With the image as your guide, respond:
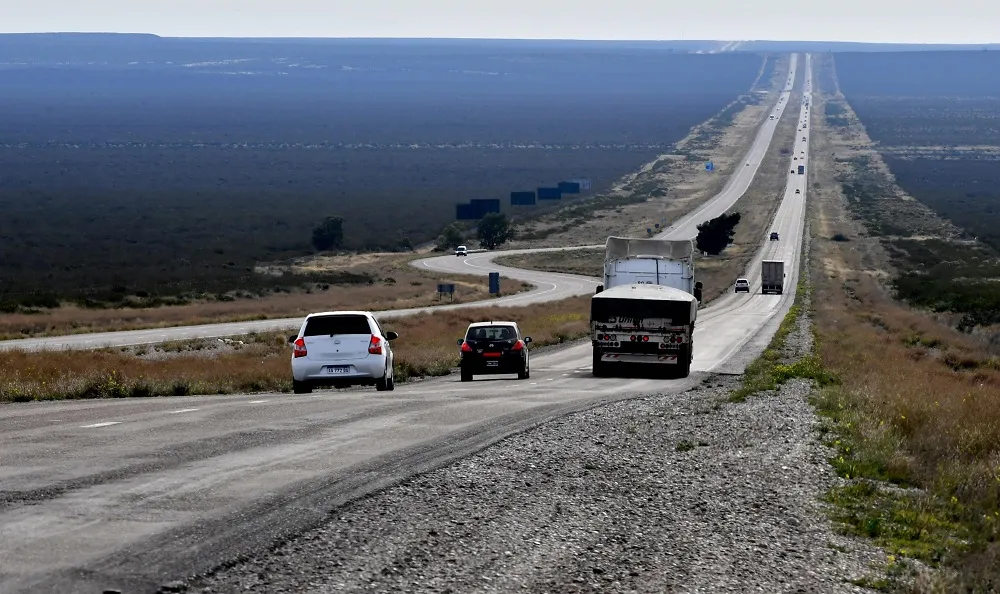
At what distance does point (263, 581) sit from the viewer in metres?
9.53

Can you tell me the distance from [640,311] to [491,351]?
13.7ft

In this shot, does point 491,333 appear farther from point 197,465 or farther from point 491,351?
point 197,465

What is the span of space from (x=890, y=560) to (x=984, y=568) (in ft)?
2.67

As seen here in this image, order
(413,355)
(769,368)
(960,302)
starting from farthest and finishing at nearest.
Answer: (960,302)
(413,355)
(769,368)

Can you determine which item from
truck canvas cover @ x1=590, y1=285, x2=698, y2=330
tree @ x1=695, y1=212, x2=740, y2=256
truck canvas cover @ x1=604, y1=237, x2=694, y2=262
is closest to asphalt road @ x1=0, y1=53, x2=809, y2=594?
truck canvas cover @ x1=590, y1=285, x2=698, y2=330

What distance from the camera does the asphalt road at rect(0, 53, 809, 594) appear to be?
9875 millimetres

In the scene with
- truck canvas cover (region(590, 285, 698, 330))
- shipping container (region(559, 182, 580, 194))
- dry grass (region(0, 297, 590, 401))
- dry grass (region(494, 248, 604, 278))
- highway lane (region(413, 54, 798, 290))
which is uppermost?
truck canvas cover (region(590, 285, 698, 330))

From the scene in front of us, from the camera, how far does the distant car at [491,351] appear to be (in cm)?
3234

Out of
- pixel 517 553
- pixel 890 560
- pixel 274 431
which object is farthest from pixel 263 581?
pixel 274 431

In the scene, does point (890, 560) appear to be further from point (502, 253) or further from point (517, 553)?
point (502, 253)

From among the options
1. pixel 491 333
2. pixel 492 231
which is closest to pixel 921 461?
pixel 491 333

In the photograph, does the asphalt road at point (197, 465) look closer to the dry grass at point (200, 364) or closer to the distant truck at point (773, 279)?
the dry grass at point (200, 364)

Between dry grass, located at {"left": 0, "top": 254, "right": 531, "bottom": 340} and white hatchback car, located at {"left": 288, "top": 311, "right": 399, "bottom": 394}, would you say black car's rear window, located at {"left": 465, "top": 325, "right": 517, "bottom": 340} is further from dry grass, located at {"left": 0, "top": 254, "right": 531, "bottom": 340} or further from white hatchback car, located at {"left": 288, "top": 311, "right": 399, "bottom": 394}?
dry grass, located at {"left": 0, "top": 254, "right": 531, "bottom": 340}

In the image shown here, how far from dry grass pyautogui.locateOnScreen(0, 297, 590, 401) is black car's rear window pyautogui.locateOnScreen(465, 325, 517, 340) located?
85.1 inches
